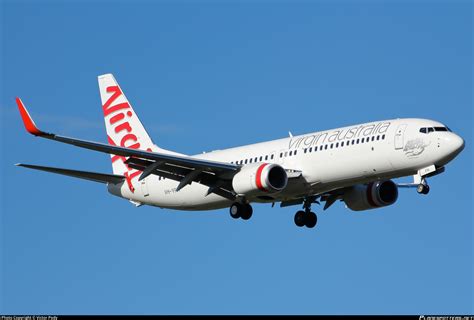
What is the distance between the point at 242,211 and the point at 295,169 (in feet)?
12.0

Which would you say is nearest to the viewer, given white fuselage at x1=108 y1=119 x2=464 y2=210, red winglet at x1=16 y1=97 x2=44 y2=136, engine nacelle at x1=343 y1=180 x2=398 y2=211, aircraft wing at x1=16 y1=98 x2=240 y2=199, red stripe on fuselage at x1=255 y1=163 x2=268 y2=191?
red winglet at x1=16 y1=97 x2=44 y2=136

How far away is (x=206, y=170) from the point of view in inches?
2336

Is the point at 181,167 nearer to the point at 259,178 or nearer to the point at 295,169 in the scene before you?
the point at 259,178

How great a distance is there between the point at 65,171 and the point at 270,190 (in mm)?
11025

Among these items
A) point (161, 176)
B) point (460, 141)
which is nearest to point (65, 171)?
point (161, 176)

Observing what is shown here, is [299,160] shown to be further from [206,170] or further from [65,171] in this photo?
[65,171]

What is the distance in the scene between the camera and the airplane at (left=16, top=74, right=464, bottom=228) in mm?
55312

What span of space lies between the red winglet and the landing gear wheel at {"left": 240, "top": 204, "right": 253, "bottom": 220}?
12463mm

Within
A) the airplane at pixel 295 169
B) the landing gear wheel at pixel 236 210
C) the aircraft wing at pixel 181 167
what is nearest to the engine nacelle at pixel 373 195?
the airplane at pixel 295 169

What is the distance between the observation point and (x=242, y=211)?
196ft

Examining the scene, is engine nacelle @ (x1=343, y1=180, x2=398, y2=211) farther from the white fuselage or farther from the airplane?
the white fuselage

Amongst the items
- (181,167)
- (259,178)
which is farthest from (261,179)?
(181,167)

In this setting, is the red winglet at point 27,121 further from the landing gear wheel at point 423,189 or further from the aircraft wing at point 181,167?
the landing gear wheel at point 423,189

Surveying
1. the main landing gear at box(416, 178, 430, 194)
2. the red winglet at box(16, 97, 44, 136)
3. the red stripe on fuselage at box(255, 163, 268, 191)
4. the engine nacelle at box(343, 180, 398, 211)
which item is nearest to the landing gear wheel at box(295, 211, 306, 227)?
the engine nacelle at box(343, 180, 398, 211)
